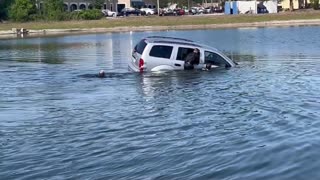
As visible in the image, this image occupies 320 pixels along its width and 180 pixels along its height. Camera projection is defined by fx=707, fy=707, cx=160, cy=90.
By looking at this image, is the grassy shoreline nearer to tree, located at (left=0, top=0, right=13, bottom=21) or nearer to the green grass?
the green grass

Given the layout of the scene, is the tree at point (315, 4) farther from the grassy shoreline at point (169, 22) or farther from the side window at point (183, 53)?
the side window at point (183, 53)

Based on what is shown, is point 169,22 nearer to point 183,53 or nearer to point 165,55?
point 183,53

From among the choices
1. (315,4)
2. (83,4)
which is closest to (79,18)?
(315,4)

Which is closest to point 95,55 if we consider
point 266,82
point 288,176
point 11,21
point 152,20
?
point 266,82

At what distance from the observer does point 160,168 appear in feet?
32.5

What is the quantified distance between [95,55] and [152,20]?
53.3m

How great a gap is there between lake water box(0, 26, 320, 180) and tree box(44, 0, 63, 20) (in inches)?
3214

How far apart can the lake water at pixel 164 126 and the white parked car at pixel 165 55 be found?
22.0 inches

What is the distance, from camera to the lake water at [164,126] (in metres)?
9.95

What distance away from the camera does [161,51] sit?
78.6ft

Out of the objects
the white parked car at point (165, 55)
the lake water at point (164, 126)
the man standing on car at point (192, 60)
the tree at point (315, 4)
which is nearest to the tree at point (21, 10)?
the tree at point (315, 4)

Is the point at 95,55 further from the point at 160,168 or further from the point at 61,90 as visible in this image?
the point at 160,168

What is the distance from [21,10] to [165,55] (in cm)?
8690

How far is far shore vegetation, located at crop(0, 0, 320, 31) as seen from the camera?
89.2 meters
